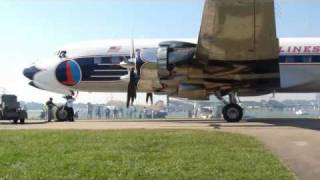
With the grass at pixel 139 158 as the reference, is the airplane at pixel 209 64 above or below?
above

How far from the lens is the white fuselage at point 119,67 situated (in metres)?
28.2

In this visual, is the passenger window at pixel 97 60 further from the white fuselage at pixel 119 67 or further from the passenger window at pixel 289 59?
the passenger window at pixel 289 59

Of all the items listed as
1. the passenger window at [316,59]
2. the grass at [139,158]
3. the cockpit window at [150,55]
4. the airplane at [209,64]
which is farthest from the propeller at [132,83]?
the passenger window at [316,59]

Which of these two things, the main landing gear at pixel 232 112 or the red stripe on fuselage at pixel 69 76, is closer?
the main landing gear at pixel 232 112

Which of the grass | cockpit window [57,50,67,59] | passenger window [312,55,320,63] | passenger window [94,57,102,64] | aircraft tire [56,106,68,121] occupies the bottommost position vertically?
the grass

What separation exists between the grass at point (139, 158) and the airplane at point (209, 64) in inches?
283

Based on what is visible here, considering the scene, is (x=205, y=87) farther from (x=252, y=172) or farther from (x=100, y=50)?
(x=252, y=172)

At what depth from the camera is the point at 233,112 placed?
26.9 metres

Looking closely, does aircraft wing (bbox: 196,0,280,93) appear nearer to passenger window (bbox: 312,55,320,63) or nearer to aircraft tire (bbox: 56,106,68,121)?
passenger window (bbox: 312,55,320,63)

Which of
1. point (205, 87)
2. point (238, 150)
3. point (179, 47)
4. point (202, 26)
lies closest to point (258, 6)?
point (202, 26)

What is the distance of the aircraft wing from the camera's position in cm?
2092

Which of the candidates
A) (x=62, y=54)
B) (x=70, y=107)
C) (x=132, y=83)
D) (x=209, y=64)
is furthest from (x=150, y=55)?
(x=70, y=107)

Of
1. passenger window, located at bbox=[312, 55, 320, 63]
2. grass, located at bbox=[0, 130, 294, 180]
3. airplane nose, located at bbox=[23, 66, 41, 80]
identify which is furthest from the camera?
airplane nose, located at bbox=[23, 66, 41, 80]

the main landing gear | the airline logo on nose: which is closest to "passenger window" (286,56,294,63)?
the main landing gear
